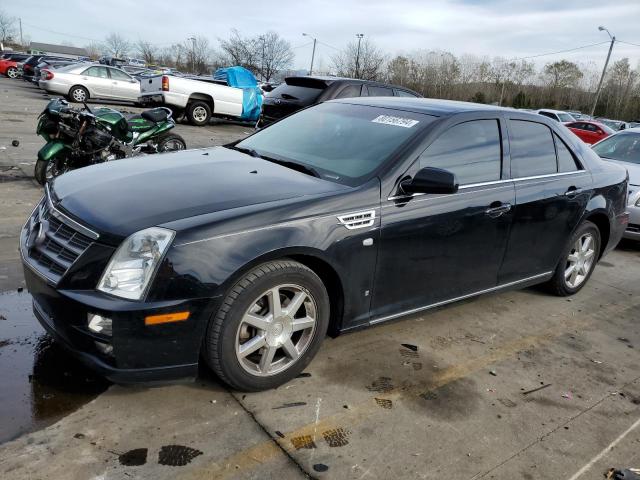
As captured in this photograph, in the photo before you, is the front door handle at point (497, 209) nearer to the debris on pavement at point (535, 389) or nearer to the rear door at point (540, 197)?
the rear door at point (540, 197)

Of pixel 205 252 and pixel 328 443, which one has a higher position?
pixel 205 252

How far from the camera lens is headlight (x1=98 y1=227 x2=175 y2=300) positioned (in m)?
2.46

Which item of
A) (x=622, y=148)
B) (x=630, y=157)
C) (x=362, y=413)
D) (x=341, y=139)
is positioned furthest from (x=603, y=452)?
(x=622, y=148)

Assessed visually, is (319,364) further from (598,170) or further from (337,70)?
(337,70)

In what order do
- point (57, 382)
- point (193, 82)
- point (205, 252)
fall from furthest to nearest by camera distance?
point (193, 82) < point (57, 382) < point (205, 252)

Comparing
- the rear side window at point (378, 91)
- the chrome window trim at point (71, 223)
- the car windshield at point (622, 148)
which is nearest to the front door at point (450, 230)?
the chrome window trim at point (71, 223)

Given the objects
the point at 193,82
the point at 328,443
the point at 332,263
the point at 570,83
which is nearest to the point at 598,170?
the point at 332,263

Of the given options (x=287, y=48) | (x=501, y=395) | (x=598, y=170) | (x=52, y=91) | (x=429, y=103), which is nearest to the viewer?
(x=501, y=395)

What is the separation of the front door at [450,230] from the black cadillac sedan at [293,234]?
0.5 inches

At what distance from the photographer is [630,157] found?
7.91 meters

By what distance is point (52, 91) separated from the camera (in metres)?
19.4

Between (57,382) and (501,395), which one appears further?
(501,395)

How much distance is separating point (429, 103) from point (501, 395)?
2177 millimetres

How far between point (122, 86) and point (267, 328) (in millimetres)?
19511
